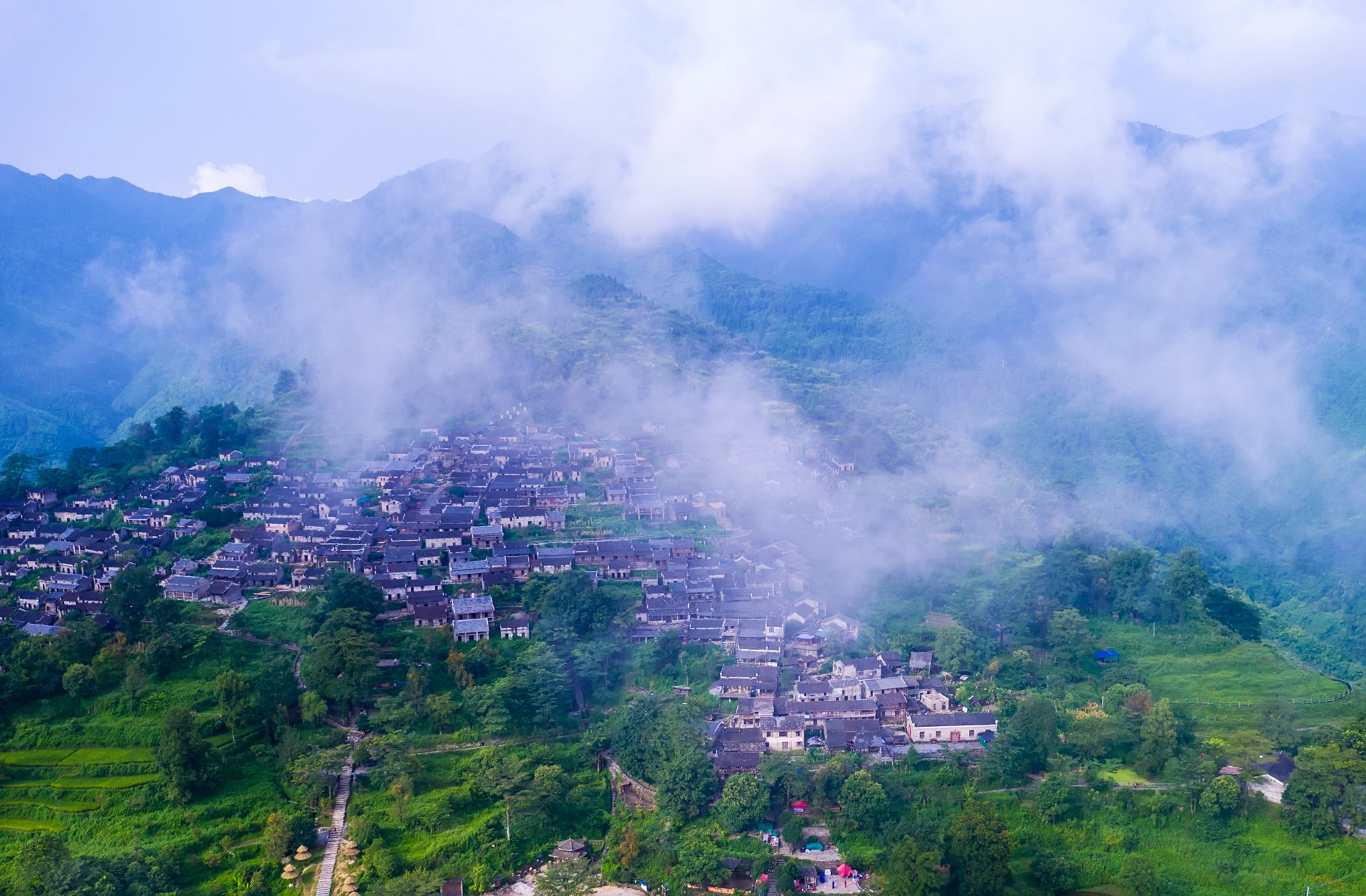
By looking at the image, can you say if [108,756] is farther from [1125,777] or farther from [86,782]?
[1125,777]

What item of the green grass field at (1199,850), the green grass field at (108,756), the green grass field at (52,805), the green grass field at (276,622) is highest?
the green grass field at (276,622)

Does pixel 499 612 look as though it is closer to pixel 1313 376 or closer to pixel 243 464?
pixel 243 464

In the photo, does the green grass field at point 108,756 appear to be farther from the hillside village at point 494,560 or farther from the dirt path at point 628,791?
the dirt path at point 628,791

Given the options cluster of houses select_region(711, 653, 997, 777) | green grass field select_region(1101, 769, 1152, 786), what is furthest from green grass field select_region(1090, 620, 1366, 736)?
cluster of houses select_region(711, 653, 997, 777)

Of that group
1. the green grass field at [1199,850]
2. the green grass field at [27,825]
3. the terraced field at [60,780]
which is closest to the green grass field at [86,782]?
the terraced field at [60,780]

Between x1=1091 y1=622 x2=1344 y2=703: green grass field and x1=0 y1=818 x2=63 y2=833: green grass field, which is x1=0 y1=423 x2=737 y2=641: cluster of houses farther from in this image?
x1=1091 y1=622 x2=1344 y2=703: green grass field

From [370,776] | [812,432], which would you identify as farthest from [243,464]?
[812,432]

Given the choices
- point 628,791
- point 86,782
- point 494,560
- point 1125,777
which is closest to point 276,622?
point 86,782
